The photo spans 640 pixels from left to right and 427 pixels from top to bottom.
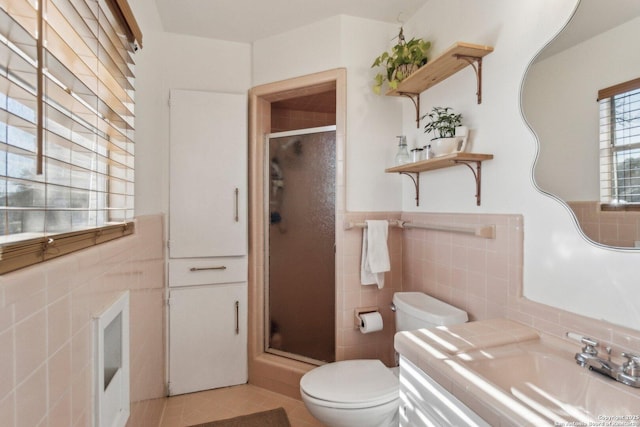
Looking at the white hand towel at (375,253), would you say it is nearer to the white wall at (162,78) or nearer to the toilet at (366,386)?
the toilet at (366,386)

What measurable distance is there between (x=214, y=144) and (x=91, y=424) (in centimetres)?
173

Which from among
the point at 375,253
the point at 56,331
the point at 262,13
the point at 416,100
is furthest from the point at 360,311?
the point at 262,13

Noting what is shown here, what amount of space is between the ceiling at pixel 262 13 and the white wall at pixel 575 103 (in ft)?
3.37

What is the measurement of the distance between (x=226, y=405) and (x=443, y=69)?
7.69ft

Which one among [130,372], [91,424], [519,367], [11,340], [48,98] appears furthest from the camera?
[130,372]

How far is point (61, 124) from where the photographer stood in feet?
2.63

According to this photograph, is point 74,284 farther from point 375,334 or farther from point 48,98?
point 375,334

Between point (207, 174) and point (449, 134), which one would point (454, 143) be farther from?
point (207, 174)

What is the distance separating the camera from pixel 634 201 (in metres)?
0.94

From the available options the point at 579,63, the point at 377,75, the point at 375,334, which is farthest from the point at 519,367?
the point at 377,75

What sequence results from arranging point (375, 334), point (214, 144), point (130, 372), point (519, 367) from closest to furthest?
point (519, 367)
point (130, 372)
point (375, 334)
point (214, 144)

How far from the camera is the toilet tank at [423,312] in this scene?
150 cm

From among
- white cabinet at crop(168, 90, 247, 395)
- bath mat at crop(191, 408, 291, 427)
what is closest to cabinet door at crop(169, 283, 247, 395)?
white cabinet at crop(168, 90, 247, 395)

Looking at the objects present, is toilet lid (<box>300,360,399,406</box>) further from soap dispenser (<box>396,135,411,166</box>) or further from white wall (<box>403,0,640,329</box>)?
soap dispenser (<box>396,135,411,166</box>)
